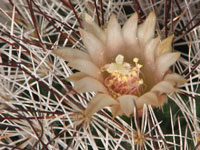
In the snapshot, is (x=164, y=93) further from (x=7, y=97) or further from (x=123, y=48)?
(x=7, y=97)

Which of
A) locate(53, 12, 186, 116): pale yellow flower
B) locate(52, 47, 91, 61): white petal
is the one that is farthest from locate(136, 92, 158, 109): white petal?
locate(52, 47, 91, 61): white petal

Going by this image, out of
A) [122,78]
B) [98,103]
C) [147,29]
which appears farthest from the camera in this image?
[122,78]

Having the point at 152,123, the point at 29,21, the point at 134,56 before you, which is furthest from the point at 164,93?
the point at 29,21

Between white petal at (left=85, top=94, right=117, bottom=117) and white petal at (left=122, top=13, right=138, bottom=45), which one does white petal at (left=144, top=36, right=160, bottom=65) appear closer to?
white petal at (left=122, top=13, right=138, bottom=45)

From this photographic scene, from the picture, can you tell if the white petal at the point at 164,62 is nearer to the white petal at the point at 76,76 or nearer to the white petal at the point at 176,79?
the white petal at the point at 176,79

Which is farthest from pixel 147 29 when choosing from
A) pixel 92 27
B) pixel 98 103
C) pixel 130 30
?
pixel 98 103

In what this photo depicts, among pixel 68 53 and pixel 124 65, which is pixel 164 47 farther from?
pixel 68 53
